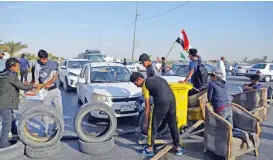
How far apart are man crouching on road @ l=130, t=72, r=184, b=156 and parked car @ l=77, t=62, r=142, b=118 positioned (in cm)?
187

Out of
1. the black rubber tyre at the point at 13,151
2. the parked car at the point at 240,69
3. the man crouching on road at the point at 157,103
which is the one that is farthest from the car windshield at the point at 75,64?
the parked car at the point at 240,69

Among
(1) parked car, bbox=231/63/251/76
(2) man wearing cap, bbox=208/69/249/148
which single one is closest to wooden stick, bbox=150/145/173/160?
(2) man wearing cap, bbox=208/69/249/148

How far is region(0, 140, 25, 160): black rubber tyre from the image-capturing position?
4195 mm

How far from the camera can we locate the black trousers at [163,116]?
169 inches

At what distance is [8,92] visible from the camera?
4.32 meters

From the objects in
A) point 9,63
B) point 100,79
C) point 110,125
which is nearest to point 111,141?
point 110,125

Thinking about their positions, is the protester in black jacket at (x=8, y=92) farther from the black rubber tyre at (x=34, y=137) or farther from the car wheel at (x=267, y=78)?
the car wheel at (x=267, y=78)

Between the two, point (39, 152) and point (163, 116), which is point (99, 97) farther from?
point (163, 116)

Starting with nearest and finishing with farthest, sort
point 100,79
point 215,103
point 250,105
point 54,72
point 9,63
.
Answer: point 9,63 → point 215,103 → point 54,72 → point 250,105 → point 100,79

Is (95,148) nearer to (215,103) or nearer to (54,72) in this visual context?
(54,72)

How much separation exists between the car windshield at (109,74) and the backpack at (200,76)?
2.20 meters

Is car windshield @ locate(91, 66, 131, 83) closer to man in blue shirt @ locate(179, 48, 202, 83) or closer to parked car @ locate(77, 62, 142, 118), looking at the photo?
parked car @ locate(77, 62, 142, 118)

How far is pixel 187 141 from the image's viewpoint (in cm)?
520

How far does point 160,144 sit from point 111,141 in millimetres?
986
